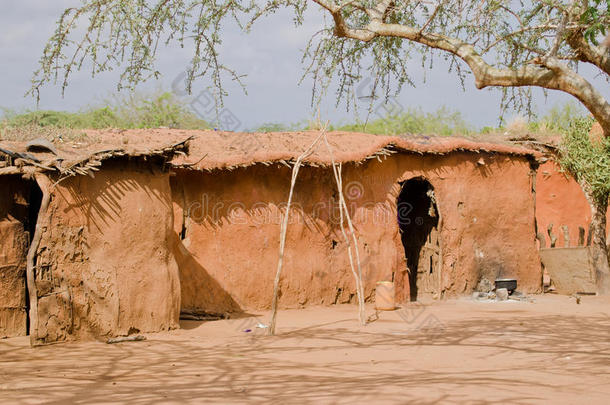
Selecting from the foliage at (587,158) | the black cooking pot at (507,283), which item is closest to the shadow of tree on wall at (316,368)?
the black cooking pot at (507,283)

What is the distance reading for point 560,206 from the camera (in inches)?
752

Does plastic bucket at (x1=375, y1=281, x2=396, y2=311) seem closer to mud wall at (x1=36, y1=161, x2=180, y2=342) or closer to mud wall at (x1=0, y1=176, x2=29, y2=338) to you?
mud wall at (x1=36, y1=161, x2=180, y2=342)

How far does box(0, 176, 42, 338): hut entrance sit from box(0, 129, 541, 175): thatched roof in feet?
1.94

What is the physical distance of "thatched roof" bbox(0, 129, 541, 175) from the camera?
26.5 ft

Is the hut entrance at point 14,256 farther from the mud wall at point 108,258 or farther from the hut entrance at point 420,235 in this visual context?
the hut entrance at point 420,235

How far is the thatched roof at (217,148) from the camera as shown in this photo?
318 inches

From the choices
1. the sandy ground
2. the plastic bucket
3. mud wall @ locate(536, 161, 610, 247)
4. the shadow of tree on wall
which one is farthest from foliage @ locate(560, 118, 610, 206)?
Answer: the shadow of tree on wall

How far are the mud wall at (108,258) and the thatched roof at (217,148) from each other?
0.29 meters

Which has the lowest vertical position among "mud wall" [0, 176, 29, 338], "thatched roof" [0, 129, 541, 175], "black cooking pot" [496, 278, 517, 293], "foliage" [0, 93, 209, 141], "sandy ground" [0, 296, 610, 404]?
"sandy ground" [0, 296, 610, 404]

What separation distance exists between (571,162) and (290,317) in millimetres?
7118

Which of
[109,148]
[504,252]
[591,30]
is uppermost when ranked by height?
[591,30]

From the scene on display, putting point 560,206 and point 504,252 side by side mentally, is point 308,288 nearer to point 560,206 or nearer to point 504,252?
point 504,252

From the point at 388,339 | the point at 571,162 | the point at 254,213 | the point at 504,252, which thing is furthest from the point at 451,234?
the point at 388,339

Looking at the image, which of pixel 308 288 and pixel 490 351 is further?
pixel 308 288
